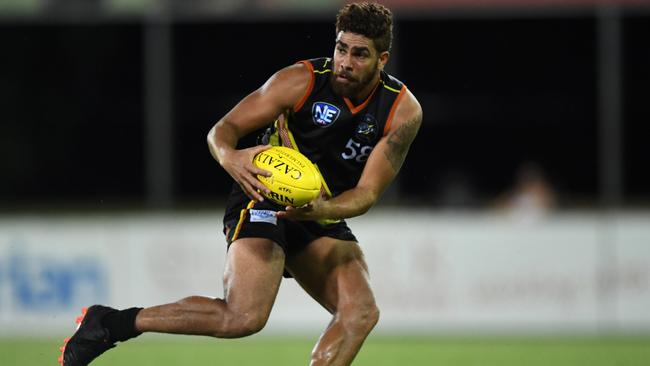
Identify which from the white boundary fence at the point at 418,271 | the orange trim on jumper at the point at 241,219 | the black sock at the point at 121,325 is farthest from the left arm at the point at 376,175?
the white boundary fence at the point at 418,271

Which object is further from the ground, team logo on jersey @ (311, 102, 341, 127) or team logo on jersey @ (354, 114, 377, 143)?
team logo on jersey @ (311, 102, 341, 127)

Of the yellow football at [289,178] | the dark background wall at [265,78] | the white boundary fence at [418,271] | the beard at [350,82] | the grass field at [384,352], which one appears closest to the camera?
the yellow football at [289,178]

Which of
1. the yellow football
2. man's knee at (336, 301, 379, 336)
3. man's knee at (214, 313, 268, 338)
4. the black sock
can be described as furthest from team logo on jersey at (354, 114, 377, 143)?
the black sock

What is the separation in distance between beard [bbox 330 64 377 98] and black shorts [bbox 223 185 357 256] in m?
0.75

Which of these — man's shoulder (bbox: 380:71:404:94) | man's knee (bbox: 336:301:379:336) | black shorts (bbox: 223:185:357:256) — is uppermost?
man's shoulder (bbox: 380:71:404:94)

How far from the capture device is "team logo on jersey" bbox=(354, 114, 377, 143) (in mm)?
6699

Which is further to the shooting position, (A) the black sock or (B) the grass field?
(B) the grass field

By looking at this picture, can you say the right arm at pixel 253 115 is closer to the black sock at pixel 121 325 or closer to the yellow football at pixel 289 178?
the yellow football at pixel 289 178

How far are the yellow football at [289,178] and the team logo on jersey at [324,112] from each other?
49cm

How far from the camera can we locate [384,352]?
35.0 ft

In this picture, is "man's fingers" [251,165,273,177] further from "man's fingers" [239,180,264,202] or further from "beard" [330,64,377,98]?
"beard" [330,64,377,98]

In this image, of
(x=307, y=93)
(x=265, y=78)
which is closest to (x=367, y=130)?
(x=307, y=93)

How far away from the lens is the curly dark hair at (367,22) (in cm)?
638

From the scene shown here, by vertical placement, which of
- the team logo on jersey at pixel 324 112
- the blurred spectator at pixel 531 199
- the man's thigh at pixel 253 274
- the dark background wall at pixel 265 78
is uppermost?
the team logo on jersey at pixel 324 112
